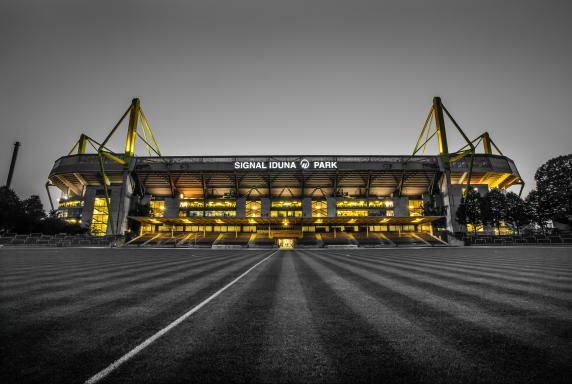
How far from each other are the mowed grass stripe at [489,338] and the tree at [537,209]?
61721mm

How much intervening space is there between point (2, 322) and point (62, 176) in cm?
8159

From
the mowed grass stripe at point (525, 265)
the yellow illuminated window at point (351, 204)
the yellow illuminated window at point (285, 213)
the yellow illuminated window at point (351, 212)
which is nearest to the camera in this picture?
the mowed grass stripe at point (525, 265)

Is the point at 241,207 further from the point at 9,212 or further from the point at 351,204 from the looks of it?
the point at 9,212

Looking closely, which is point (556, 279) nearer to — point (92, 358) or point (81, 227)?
point (92, 358)

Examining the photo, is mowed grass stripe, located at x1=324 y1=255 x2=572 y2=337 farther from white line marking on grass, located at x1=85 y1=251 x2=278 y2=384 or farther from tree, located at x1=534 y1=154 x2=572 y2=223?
tree, located at x1=534 y1=154 x2=572 y2=223

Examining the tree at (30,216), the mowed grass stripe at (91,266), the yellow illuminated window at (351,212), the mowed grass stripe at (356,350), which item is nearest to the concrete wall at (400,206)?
the yellow illuminated window at (351,212)

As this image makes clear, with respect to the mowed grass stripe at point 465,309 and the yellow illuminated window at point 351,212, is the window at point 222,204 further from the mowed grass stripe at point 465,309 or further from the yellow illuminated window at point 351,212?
the mowed grass stripe at point 465,309

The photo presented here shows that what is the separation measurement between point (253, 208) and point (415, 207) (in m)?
43.6

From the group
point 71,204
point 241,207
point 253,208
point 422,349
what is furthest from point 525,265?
point 71,204

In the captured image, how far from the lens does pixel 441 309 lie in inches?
194

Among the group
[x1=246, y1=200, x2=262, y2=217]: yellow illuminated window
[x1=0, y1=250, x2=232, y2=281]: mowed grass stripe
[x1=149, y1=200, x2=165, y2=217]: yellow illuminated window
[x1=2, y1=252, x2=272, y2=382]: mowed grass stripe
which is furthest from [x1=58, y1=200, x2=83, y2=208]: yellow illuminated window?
[x1=2, y1=252, x2=272, y2=382]: mowed grass stripe

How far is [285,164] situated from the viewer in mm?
59219

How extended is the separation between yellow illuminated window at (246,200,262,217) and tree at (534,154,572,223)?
59197 mm

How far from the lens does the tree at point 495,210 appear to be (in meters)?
50.6
